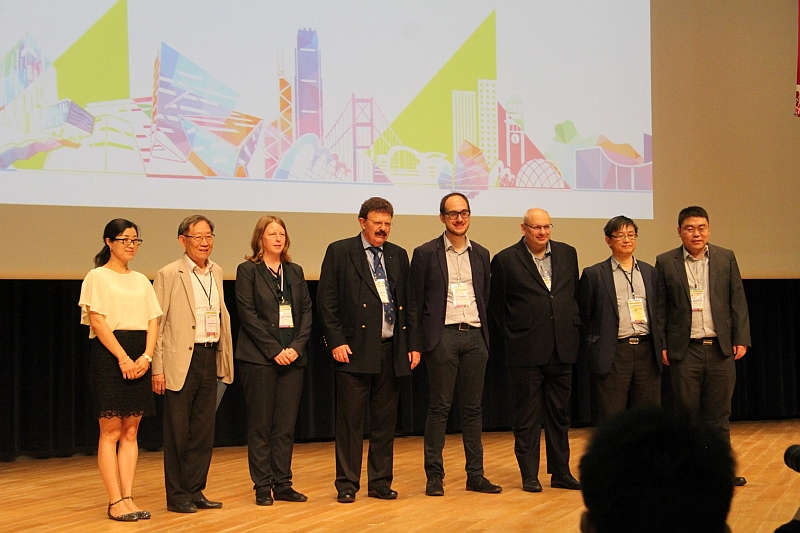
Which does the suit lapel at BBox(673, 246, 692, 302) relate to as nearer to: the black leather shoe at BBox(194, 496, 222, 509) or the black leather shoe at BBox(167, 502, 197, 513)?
the black leather shoe at BBox(194, 496, 222, 509)

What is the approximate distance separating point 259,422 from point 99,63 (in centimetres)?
239

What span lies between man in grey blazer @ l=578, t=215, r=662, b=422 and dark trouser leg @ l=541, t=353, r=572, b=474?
0.18 m

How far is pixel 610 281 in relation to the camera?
4.67m

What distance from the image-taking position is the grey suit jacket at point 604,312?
4.60m

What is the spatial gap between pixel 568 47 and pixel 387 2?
1.30m

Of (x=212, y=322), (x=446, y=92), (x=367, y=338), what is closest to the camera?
(x=212, y=322)

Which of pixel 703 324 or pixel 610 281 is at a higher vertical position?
pixel 610 281

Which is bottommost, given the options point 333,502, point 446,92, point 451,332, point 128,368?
point 333,502

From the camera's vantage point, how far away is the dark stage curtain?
6.30 meters

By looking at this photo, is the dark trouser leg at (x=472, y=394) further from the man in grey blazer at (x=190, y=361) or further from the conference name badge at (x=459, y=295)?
the man in grey blazer at (x=190, y=361)

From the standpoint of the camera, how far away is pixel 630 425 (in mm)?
1134

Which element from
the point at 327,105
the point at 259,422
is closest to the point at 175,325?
the point at 259,422

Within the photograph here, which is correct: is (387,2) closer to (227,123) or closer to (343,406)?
(227,123)

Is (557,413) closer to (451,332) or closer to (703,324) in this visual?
(451,332)
